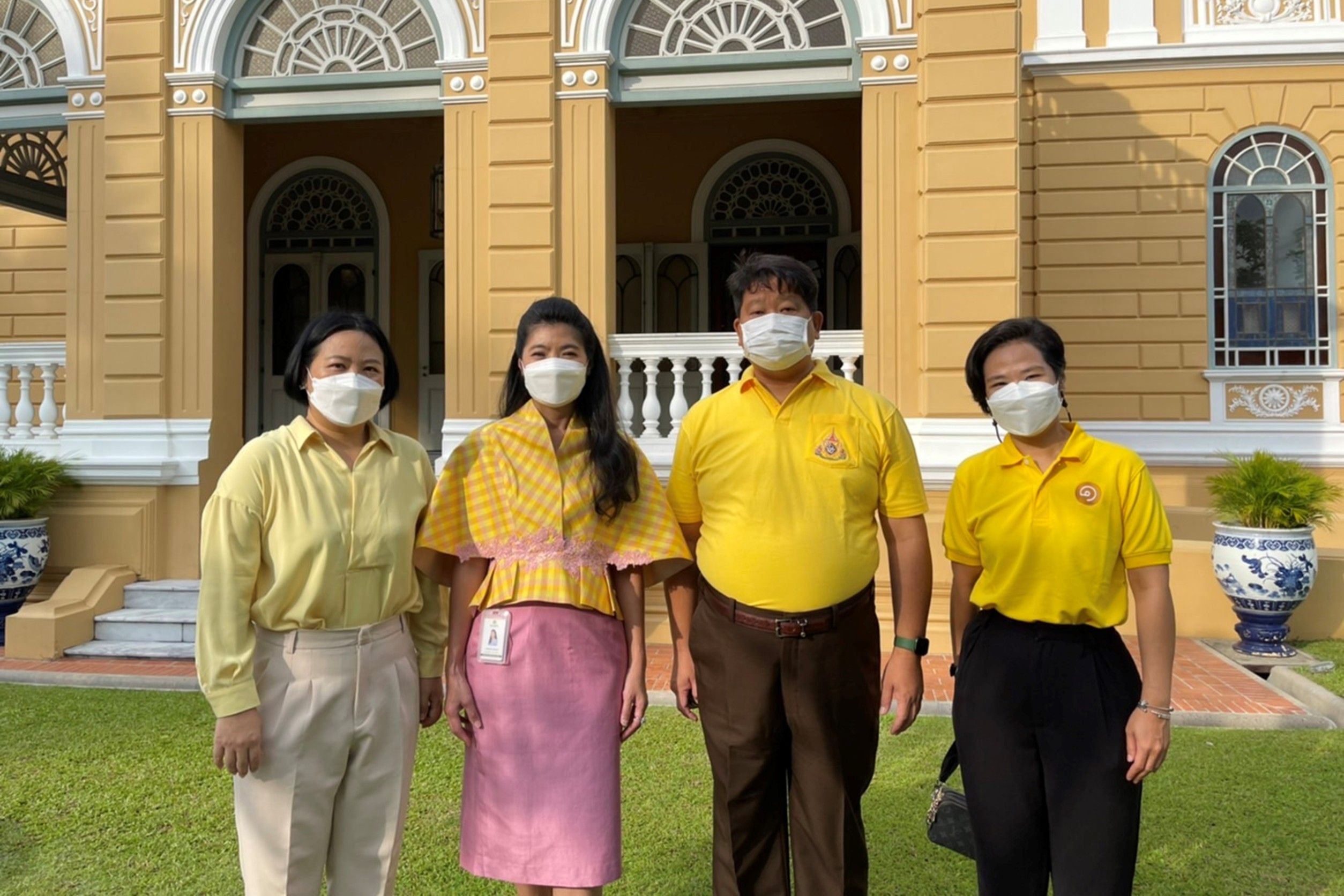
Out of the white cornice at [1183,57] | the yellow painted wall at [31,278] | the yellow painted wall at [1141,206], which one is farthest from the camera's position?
the yellow painted wall at [31,278]

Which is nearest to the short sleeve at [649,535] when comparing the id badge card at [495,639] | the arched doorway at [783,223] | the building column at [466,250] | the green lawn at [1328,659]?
the id badge card at [495,639]

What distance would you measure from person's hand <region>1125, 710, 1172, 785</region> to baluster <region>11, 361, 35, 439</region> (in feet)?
25.4

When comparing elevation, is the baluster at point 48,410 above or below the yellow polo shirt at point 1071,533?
above

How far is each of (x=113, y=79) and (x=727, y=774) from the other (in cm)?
705

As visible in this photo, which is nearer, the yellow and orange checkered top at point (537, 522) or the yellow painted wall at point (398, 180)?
the yellow and orange checkered top at point (537, 522)

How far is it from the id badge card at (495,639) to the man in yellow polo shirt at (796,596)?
1.68 feet

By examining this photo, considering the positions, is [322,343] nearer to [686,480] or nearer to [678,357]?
[686,480]

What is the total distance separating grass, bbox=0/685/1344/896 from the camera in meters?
3.38

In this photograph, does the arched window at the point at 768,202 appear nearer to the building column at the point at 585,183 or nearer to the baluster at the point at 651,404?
the building column at the point at 585,183

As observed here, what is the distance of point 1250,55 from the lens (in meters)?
9.12

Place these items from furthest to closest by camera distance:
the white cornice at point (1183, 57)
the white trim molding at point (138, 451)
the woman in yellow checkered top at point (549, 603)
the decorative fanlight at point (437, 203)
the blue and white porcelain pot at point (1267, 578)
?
the decorative fanlight at point (437, 203) < the white cornice at point (1183, 57) < the white trim molding at point (138, 451) < the blue and white porcelain pot at point (1267, 578) < the woman in yellow checkered top at point (549, 603)

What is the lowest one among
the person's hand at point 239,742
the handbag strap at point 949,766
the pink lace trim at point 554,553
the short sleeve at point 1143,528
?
the handbag strap at point 949,766

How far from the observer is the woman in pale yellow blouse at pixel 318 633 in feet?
7.43

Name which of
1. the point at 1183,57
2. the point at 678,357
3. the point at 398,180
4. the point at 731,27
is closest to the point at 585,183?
the point at 678,357
